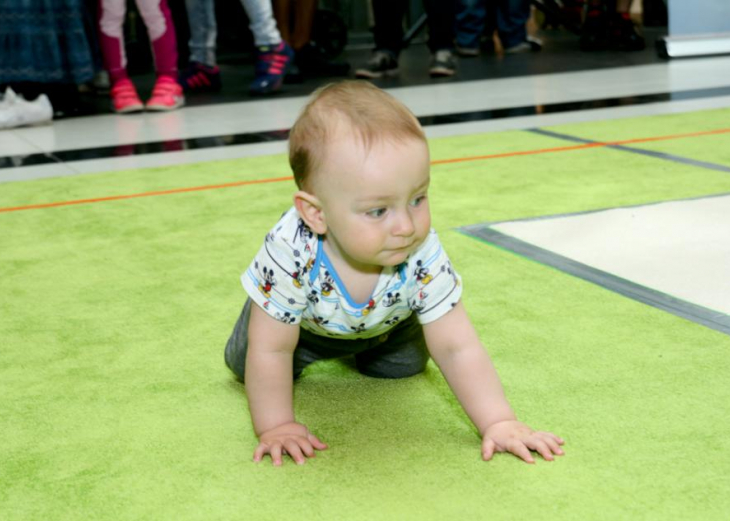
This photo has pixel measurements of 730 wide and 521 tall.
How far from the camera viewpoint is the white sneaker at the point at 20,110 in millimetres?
3113

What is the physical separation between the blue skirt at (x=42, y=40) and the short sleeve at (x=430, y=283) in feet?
8.05

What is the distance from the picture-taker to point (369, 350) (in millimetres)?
1174

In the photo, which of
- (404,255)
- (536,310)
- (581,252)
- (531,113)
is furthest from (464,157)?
(404,255)

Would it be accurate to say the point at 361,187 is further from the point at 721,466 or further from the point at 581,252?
the point at 581,252

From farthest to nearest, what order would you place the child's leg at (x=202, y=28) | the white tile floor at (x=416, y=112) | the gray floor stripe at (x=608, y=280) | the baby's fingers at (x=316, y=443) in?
the child's leg at (x=202, y=28) < the white tile floor at (x=416, y=112) < the gray floor stripe at (x=608, y=280) < the baby's fingers at (x=316, y=443)

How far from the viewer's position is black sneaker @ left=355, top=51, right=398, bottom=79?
4074 millimetres

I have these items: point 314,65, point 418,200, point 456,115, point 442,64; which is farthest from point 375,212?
point 314,65

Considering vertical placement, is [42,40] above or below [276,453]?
above

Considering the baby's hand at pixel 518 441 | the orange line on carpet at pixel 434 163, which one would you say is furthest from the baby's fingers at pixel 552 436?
the orange line on carpet at pixel 434 163

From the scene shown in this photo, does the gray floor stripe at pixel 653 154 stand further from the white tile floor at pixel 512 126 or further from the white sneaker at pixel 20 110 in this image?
the white sneaker at pixel 20 110

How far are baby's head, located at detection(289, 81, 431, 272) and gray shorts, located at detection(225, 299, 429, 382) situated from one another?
0.18m

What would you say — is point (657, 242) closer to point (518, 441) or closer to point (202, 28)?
point (518, 441)

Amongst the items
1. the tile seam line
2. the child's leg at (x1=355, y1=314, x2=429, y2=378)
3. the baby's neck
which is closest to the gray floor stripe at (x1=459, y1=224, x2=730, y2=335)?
the child's leg at (x1=355, y1=314, x2=429, y2=378)

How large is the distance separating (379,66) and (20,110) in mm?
1524
